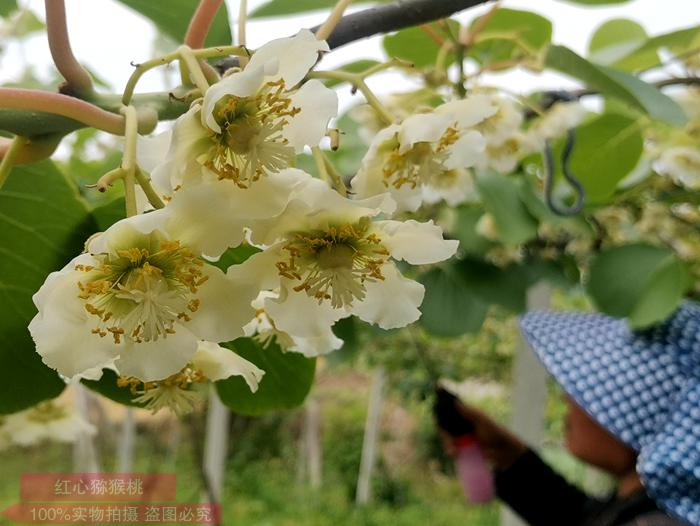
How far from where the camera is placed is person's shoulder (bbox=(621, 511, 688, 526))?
1056mm

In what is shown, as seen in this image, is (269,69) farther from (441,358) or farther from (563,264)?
(441,358)

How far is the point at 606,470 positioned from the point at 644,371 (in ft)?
1.09

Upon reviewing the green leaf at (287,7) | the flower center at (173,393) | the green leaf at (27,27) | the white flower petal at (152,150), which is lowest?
the green leaf at (27,27)

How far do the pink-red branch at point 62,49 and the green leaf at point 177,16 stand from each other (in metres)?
0.20

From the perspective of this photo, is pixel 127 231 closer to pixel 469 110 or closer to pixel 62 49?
pixel 62 49

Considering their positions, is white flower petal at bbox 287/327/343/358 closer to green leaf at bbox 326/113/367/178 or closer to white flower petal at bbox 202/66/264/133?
white flower petal at bbox 202/66/264/133

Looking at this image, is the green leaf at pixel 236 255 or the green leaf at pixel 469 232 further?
the green leaf at pixel 469 232

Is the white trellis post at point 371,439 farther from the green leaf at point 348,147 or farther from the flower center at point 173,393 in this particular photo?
the flower center at point 173,393

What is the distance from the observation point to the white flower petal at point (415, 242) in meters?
0.35

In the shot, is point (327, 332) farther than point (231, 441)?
No

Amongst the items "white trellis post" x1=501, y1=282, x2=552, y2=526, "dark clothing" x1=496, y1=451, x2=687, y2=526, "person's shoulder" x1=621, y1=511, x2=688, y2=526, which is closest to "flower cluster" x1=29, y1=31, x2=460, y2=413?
"person's shoulder" x1=621, y1=511, x2=688, y2=526

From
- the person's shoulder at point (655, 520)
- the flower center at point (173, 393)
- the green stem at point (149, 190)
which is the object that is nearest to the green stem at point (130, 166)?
the green stem at point (149, 190)

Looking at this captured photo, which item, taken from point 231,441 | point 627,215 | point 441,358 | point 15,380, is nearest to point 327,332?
point 15,380

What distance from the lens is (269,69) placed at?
0.29m
